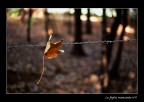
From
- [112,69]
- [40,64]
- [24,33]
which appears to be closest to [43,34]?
[24,33]

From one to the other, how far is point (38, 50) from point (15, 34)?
1496mm

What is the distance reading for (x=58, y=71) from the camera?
11070 millimetres

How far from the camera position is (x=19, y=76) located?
8.95 meters

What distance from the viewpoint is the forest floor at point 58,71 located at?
896cm

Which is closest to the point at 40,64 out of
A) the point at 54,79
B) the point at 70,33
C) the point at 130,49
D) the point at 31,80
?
the point at 54,79

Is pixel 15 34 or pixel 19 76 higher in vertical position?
pixel 15 34

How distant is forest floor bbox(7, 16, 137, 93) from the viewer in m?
8.96

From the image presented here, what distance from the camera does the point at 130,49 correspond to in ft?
47.6

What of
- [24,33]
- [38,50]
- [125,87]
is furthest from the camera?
[24,33]
